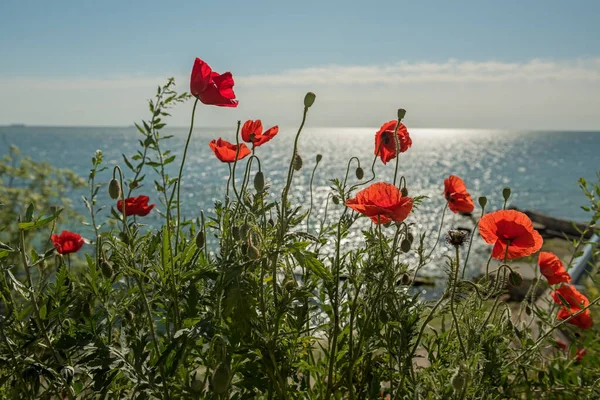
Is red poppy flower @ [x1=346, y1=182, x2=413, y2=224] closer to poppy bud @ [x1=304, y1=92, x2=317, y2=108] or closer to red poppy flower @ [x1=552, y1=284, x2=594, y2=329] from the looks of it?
poppy bud @ [x1=304, y1=92, x2=317, y2=108]

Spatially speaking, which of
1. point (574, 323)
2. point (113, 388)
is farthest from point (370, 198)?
point (574, 323)

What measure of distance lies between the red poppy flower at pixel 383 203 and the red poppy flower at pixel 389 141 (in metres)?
0.29

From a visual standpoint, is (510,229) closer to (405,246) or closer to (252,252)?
(405,246)

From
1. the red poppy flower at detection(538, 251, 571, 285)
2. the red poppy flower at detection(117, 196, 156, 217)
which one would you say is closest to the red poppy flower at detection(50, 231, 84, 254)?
the red poppy flower at detection(117, 196, 156, 217)

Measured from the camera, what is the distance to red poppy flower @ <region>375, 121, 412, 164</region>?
1.80m

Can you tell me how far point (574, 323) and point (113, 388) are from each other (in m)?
1.99

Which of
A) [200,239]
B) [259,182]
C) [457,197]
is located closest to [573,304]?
[457,197]

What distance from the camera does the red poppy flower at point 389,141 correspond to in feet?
5.90

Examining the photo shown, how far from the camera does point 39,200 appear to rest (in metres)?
8.58

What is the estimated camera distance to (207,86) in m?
1.50

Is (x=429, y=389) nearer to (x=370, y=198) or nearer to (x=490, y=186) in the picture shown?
(x=370, y=198)

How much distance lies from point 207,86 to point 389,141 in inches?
26.0

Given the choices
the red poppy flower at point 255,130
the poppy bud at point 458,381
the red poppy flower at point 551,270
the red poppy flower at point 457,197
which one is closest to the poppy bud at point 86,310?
the red poppy flower at point 255,130

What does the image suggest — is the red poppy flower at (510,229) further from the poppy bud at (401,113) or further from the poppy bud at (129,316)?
the poppy bud at (129,316)
